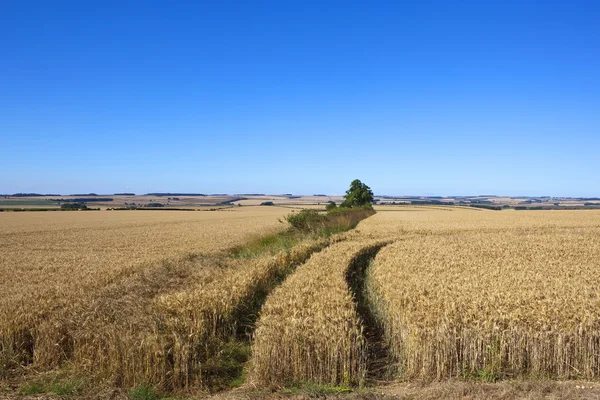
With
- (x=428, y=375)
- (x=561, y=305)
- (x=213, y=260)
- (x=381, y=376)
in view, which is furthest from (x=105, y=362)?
(x=213, y=260)

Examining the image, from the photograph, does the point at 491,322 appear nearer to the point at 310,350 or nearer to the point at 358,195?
the point at 310,350

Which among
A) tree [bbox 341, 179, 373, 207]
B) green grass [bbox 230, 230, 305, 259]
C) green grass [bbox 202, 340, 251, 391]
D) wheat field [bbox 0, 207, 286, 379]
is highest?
tree [bbox 341, 179, 373, 207]

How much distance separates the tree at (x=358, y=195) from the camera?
100750mm

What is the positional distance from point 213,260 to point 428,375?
687 inches

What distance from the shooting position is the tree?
101 meters

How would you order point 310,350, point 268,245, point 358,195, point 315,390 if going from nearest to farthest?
point 315,390 < point 310,350 < point 268,245 < point 358,195

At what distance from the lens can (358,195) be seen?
335 ft

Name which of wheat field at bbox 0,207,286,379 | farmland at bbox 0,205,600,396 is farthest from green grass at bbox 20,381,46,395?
wheat field at bbox 0,207,286,379

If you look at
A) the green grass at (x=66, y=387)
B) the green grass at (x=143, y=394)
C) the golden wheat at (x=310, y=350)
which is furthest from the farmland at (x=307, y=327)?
the green grass at (x=66, y=387)

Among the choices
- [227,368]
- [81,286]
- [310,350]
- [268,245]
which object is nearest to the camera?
[310,350]

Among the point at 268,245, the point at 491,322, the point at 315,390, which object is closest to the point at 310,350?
the point at 315,390

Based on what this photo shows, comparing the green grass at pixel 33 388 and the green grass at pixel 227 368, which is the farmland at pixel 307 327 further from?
the green grass at pixel 33 388

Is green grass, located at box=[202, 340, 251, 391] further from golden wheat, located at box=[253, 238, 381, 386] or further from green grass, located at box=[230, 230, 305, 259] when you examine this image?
green grass, located at box=[230, 230, 305, 259]

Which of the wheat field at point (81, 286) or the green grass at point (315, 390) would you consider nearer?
the green grass at point (315, 390)
